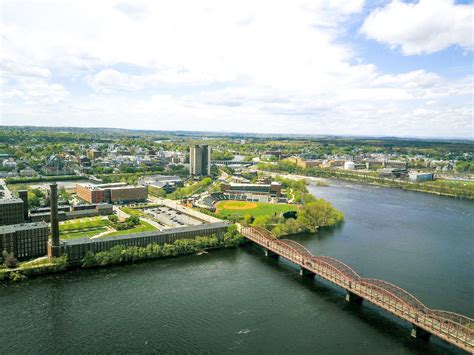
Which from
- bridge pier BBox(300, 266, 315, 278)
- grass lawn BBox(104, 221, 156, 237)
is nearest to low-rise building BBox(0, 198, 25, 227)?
grass lawn BBox(104, 221, 156, 237)

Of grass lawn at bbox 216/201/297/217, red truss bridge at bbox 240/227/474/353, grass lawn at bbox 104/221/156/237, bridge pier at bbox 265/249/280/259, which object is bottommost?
bridge pier at bbox 265/249/280/259

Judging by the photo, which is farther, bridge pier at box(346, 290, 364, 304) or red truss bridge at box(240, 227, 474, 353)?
bridge pier at box(346, 290, 364, 304)

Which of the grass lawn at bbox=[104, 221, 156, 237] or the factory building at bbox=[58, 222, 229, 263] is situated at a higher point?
the factory building at bbox=[58, 222, 229, 263]

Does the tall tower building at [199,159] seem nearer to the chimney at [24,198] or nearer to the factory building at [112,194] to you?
the factory building at [112,194]

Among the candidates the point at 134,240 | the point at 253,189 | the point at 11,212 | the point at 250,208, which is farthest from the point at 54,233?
the point at 253,189

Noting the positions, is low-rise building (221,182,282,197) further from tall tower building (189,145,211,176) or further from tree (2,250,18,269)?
tree (2,250,18,269)

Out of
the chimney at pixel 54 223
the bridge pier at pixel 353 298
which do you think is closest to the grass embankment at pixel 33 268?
the chimney at pixel 54 223

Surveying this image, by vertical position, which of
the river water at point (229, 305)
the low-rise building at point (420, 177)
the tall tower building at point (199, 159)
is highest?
the tall tower building at point (199, 159)

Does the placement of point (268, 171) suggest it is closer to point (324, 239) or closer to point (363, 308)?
point (324, 239)
